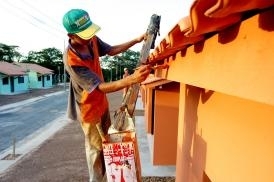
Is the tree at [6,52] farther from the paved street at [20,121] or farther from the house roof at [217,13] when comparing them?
the house roof at [217,13]

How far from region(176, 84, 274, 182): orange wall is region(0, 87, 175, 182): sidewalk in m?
4.13

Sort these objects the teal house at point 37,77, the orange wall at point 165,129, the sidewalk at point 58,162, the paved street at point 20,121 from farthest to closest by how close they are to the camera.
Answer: the teal house at point 37,77
the paved street at point 20,121
the sidewalk at point 58,162
the orange wall at point 165,129

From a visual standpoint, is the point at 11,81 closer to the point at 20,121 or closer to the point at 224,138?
the point at 20,121

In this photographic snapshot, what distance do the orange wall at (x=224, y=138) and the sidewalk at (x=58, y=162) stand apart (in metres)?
4.13

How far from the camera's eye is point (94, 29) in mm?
3299

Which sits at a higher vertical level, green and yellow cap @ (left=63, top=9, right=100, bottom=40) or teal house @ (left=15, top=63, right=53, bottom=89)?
green and yellow cap @ (left=63, top=9, right=100, bottom=40)

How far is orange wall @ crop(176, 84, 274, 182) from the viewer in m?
2.15

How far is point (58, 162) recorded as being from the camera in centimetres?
1073

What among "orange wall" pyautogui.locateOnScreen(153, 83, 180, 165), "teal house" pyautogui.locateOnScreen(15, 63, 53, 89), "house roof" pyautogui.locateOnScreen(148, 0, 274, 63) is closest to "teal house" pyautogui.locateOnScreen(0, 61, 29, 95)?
"teal house" pyautogui.locateOnScreen(15, 63, 53, 89)

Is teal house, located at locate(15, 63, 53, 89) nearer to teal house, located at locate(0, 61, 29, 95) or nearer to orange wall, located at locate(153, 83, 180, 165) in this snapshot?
teal house, located at locate(0, 61, 29, 95)

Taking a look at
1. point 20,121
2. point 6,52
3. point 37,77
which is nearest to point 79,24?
point 20,121

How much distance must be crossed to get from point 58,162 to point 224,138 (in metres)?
8.38

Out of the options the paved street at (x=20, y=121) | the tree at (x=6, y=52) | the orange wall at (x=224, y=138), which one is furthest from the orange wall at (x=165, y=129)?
the tree at (x=6, y=52)

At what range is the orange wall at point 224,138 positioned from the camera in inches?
84.8
